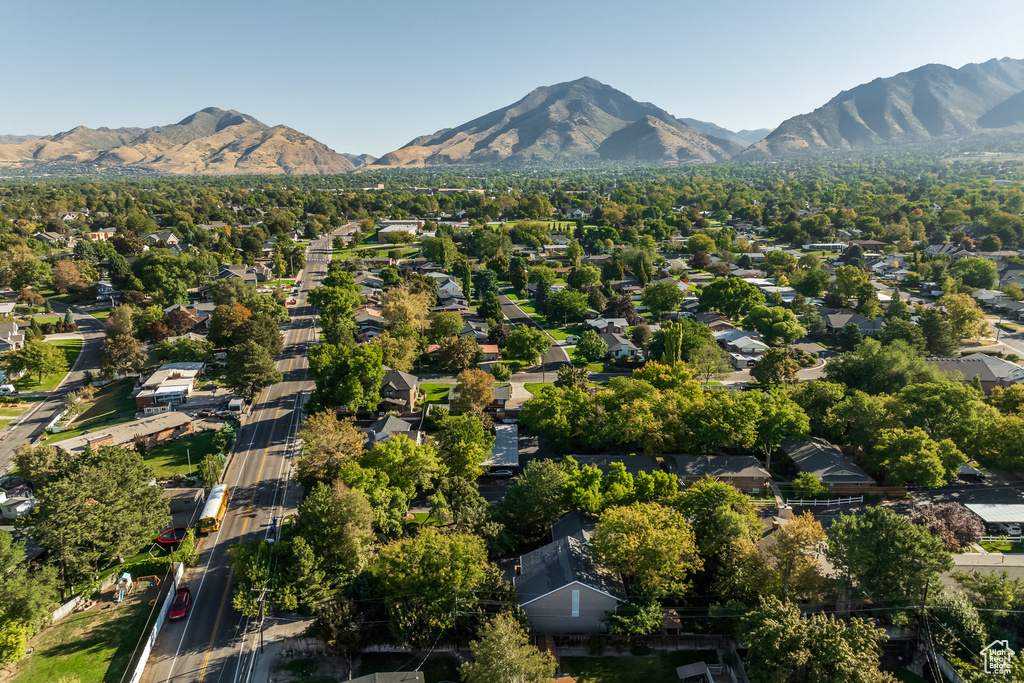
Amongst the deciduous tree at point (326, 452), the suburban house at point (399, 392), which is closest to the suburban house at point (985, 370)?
the suburban house at point (399, 392)

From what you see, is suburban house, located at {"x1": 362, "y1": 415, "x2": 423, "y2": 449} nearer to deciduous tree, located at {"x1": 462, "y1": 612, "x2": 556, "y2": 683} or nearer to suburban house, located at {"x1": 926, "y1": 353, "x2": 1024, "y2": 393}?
deciduous tree, located at {"x1": 462, "y1": 612, "x2": 556, "y2": 683}

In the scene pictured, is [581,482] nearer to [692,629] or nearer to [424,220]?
[692,629]

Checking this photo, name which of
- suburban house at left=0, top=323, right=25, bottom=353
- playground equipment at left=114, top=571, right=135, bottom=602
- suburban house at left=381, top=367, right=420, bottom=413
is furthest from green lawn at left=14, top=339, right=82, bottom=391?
playground equipment at left=114, top=571, right=135, bottom=602

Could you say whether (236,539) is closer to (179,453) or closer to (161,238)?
(179,453)

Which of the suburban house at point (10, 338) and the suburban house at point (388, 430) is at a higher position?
the suburban house at point (10, 338)

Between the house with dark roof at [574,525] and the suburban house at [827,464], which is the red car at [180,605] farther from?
the suburban house at [827,464]
